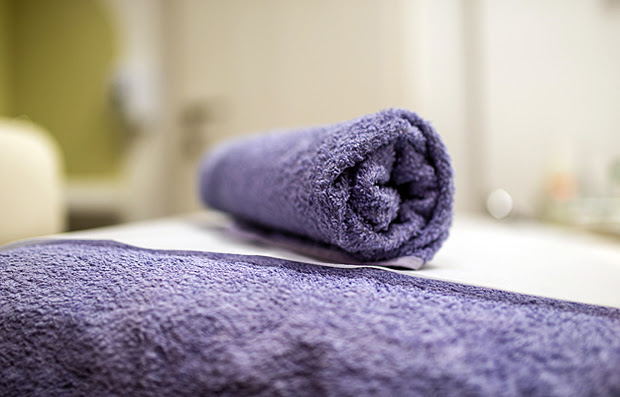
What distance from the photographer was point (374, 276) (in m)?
0.30

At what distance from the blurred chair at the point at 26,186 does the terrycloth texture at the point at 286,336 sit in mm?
453

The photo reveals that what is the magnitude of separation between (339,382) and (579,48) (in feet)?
4.07

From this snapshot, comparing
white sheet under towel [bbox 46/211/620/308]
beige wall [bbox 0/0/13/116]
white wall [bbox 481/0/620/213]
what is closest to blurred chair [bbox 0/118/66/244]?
white sheet under towel [bbox 46/211/620/308]

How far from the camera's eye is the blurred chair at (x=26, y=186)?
2.16 feet

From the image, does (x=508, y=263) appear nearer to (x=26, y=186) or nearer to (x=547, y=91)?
(x=26, y=186)

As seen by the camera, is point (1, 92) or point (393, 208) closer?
point (393, 208)

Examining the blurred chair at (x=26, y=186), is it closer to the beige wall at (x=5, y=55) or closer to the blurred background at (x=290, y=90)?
the blurred background at (x=290, y=90)

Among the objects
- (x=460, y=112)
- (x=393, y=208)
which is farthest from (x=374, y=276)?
(x=460, y=112)

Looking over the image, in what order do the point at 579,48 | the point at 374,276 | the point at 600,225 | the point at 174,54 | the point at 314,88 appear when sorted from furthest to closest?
the point at 174,54 < the point at 314,88 < the point at 579,48 < the point at 600,225 < the point at 374,276

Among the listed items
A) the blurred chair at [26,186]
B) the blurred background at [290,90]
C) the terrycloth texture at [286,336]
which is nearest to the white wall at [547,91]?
the blurred background at [290,90]

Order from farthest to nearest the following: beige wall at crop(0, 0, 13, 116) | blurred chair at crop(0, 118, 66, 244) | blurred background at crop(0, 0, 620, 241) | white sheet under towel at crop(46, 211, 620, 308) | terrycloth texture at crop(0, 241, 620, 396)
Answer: beige wall at crop(0, 0, 13, 116) → blurred background at crop(0, 0, 620, 241) → blurred chair at crop(0, 118, 66, 244) → white sheet under towel at crop(46, 211, 620, 308) → terrycloth texture at crop(0, 241, 620, 396)

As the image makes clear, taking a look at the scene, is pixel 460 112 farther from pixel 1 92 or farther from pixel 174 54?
pixel 1 92

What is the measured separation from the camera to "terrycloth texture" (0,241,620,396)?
7.7 inches

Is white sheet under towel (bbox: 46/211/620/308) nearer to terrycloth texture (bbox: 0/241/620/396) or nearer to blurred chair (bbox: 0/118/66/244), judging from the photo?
terrycloth texture (bbox: 0/241/620/396)
